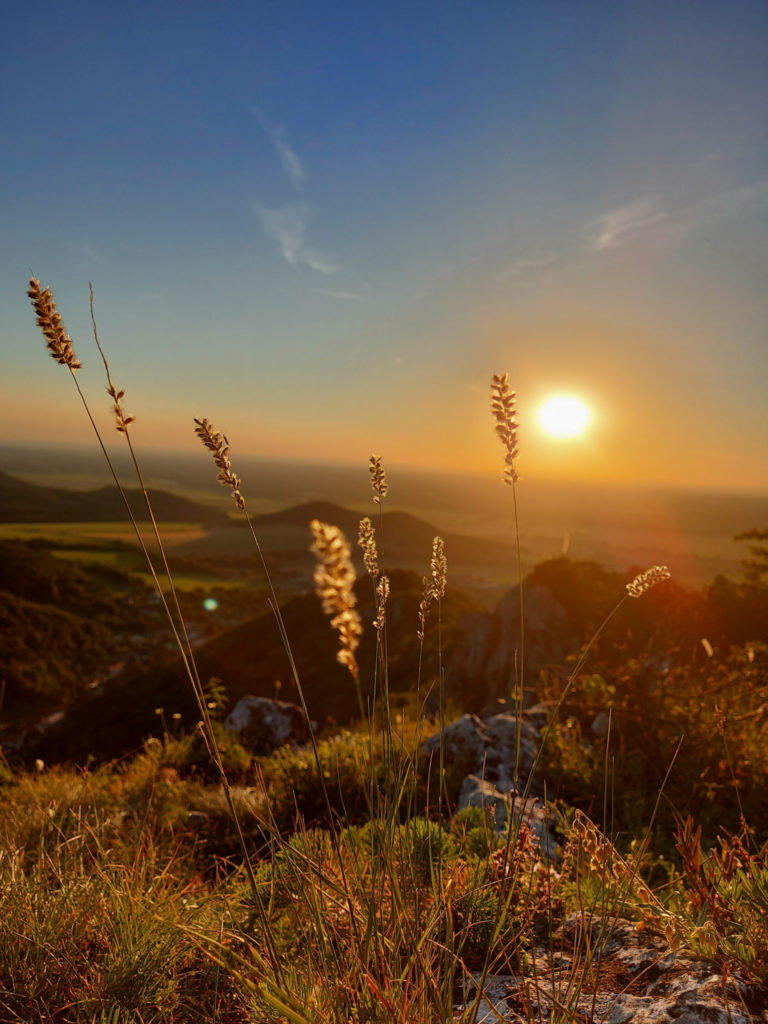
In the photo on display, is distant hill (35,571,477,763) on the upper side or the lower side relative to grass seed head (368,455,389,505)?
lower

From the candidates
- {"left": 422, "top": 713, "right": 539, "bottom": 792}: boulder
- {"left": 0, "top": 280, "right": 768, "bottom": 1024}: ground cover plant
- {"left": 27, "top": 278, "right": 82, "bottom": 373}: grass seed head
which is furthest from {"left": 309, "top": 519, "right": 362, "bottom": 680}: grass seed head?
{"left": 422, "top": 713, "right": 539, "bottom": 792}: boulder

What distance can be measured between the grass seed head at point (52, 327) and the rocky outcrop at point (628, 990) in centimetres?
281

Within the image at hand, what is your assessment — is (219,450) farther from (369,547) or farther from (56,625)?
(56,625)

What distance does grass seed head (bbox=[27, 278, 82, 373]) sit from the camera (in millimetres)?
1956

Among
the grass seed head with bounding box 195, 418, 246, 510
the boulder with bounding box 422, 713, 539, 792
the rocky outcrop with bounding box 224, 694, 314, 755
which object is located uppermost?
the grass seed head with bounding box 195, 418, 246, 510

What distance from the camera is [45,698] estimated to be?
2600 cm

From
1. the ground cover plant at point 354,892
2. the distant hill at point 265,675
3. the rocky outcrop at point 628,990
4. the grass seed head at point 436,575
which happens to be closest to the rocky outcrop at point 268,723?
the distant hill at point 265,675

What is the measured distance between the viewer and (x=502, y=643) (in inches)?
655

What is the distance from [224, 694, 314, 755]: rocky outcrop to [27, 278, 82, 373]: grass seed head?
8.56 meters

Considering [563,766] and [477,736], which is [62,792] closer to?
[477,736]

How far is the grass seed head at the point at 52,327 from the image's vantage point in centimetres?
196

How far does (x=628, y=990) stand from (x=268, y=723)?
27.4 ft

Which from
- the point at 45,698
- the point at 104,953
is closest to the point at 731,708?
the point at 104,953

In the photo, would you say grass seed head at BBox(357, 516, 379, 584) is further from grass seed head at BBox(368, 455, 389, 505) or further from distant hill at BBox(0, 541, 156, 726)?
distant hill at BBox(0, 541, 156, 726)
